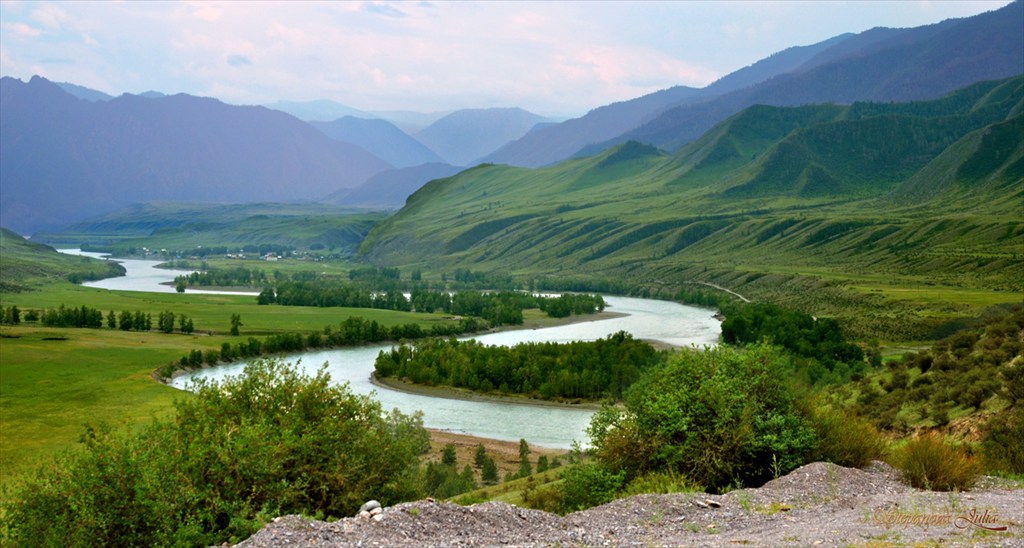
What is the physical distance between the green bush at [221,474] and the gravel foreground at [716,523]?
17.6 feet

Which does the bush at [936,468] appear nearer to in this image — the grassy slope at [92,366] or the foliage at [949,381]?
the foliage at [949,381]

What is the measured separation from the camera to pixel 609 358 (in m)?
120

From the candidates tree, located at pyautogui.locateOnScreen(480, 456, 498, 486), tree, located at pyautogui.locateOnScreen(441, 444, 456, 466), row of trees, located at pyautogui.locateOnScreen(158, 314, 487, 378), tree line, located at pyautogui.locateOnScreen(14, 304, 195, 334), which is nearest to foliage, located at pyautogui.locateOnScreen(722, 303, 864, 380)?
tree, located at pyautogui.locateOnScreen(480, 456, 498, 486)

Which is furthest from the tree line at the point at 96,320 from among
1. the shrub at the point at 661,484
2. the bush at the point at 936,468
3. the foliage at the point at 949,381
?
the bush at the point at 936,468

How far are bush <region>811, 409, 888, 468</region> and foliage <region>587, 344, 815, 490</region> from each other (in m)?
0.58

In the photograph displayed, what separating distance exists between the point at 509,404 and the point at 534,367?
7.36 meters

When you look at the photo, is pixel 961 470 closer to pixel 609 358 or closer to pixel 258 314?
pixel 609 358

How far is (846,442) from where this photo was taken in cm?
3478

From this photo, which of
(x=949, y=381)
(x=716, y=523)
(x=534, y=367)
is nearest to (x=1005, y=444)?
(x=949, y=381)

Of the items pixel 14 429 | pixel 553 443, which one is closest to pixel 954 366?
pixel 553 443

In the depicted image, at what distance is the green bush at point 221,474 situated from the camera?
99.9 ft

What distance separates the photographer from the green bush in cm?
3044

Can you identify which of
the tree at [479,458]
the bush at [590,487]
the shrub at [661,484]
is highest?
the shrub at [661,484]

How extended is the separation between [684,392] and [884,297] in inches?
5192
